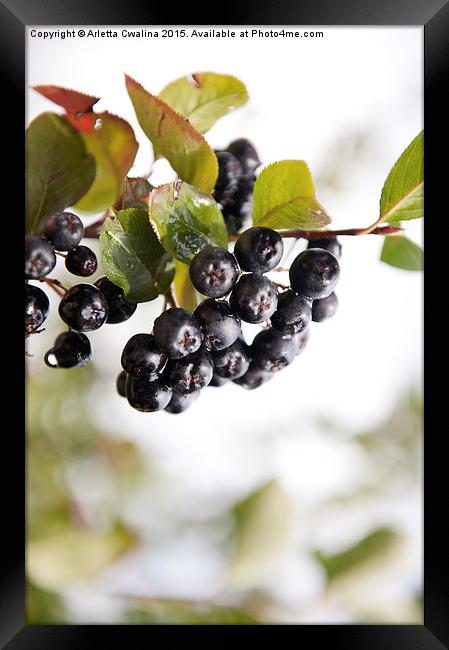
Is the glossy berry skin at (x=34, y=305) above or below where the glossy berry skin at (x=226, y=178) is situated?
below

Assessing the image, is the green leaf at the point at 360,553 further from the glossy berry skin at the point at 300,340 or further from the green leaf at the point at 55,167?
the green leaf at the point at 55,167

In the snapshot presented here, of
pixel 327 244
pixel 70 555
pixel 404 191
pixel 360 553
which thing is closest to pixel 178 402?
pixel 327 244

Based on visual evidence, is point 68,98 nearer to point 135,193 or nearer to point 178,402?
point 135,193

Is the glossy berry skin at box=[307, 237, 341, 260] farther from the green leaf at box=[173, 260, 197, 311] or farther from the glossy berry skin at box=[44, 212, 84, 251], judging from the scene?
the glossy berry skin at box=[44, 212, 84, 251]
